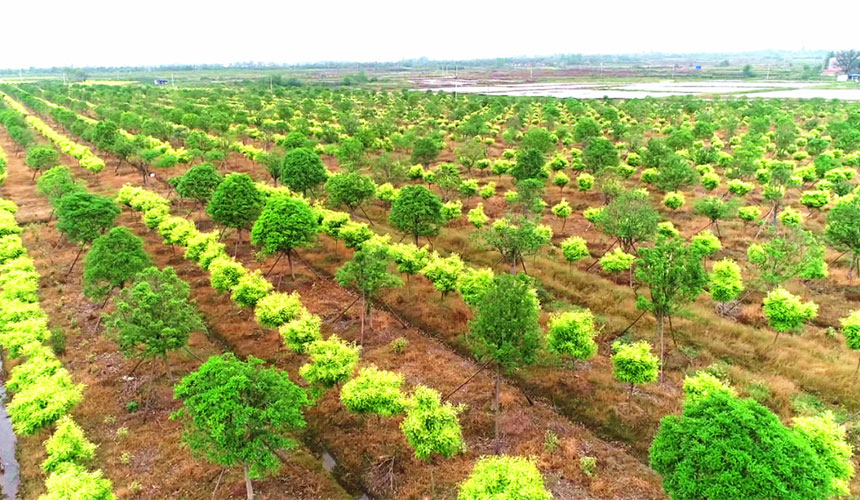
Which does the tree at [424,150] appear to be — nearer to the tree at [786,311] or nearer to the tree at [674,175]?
the tree at [674,175]

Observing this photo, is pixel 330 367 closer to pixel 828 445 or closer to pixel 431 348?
pixel 431 348

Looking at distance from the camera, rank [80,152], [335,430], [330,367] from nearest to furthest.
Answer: [330,367] < [335,430] < [80,152]

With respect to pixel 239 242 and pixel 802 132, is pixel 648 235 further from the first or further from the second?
pixel 802 132

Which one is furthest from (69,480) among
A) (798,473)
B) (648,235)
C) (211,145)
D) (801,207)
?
(801,207)

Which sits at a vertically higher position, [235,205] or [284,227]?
[235,205]

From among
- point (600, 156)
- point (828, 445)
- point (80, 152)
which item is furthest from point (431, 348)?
point (80, 152)

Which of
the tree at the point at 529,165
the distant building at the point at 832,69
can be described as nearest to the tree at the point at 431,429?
the tree at the point at 529,165
